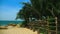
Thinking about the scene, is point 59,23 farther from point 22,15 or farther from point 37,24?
point 22,15

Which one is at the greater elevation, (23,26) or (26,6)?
(26,6)

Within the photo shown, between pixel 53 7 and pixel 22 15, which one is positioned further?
pixel 22 15

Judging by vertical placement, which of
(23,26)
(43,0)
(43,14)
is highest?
(43,0)

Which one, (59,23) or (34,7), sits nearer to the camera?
(59,23)

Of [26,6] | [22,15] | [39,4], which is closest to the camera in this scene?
[39,4]

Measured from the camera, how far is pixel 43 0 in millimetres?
9555

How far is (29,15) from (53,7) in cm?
388

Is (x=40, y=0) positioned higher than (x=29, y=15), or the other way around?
(x=40, y=0)

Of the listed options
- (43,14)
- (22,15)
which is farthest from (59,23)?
(22,15)

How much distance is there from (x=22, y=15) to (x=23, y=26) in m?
1.03

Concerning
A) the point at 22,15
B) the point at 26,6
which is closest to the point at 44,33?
the point at 26,6

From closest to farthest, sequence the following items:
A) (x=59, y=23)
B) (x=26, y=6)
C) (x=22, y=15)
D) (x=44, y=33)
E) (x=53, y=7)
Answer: (x=59, y=23)
(x=44, y=33)
(x=53, y=7)
(x=26, y=6)
(x=22, y=15)

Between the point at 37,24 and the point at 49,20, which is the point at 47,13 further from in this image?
the point at 49,20

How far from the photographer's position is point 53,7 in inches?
345
